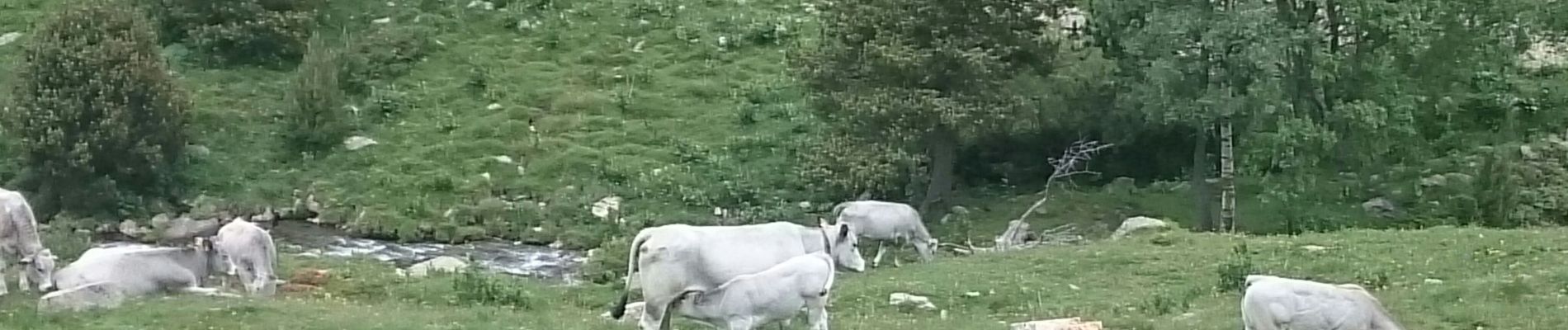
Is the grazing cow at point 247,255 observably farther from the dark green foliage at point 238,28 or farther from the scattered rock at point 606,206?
the dark green foliage at point 238,28

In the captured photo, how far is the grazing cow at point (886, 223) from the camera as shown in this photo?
3130cm

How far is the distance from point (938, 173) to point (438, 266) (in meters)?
12.1

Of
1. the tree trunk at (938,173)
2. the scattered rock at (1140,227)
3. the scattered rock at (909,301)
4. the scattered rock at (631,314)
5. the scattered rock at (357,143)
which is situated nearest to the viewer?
the scattered rock at (631,314)

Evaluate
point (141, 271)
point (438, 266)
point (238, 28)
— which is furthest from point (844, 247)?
point (238, 28)

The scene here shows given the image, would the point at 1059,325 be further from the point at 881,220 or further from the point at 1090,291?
the point at 881,220

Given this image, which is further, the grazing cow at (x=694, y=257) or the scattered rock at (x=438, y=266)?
the scattered rock at (x=438, y=266)

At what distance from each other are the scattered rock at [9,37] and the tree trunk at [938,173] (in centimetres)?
2628

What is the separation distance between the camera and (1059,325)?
1759 centimetres

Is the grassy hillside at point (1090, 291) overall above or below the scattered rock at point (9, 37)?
above

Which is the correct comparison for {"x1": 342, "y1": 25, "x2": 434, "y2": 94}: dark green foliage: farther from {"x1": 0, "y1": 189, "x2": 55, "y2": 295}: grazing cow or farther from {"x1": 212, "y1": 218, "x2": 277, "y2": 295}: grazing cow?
{"x1": 0, "y1": 189, "x2": 55, "y2": 295}: grazing cow

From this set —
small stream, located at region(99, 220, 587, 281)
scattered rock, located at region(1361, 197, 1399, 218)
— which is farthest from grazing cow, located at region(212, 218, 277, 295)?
scattered rock, located at region(1361, 197, 1399, 218)

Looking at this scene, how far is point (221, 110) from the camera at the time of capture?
43906 mm

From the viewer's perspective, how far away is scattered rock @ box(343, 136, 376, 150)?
137 ft

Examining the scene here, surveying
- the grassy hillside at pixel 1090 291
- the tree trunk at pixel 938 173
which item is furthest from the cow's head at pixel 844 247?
the tree trunk at pixel 938 173
